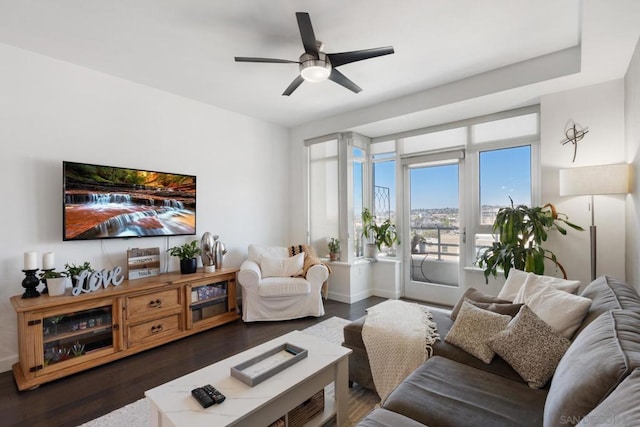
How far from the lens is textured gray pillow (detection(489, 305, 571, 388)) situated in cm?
153

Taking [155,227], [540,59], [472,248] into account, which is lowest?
[472,248]

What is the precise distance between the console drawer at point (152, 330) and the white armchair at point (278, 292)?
0.81 m

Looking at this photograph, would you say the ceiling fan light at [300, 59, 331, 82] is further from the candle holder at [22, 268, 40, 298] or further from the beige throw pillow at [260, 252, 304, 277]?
the candle holder at [22, 268, 40, 298]

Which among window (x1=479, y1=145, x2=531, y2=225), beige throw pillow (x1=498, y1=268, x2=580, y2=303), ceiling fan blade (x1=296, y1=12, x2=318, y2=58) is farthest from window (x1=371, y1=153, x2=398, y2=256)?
ceiling fan blade (x1=296, y1=12, x2=318, y2=58)

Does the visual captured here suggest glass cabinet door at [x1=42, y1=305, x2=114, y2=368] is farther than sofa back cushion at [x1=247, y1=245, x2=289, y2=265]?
No

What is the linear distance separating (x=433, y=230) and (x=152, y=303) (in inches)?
147

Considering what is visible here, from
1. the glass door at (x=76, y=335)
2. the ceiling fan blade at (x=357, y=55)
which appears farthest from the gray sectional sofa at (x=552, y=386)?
the glass door at (x=76, y=335)

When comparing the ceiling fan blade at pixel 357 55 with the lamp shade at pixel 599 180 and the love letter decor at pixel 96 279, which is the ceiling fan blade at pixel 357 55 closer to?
the lamp shade at pixel 599 180

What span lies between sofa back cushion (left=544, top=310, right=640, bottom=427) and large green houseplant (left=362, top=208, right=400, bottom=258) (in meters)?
3.42

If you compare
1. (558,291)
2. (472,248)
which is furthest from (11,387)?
(472,248)

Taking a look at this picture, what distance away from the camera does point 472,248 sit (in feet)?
13.5

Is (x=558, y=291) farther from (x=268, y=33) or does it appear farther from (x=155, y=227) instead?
(x=155, y=227)

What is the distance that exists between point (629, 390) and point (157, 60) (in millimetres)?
3798

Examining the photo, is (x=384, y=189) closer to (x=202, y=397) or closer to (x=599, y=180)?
(x=599, y=180)
